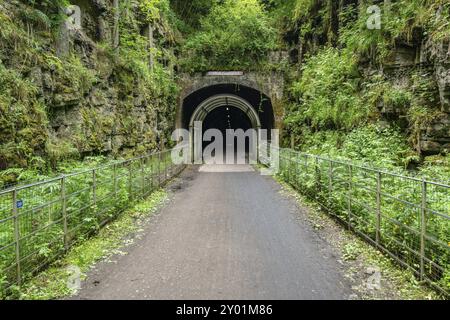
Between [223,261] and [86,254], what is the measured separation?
2.18m

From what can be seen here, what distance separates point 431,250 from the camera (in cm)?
428

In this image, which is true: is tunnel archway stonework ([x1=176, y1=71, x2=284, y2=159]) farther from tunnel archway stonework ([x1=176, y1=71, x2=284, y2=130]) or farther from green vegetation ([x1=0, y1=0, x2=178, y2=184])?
green vegetation ([x1=0, y1=0, x2=178, y2=184])

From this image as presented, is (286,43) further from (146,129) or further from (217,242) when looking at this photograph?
(217,242)

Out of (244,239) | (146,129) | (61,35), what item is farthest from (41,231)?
(146,129)

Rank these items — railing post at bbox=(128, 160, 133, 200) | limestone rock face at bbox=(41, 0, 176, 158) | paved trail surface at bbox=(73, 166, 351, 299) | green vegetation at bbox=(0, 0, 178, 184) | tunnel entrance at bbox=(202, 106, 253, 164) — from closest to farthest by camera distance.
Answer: paved trail surface at bbox=(73, 166, 351, 299) < green vegetation at bbox=(0, 0, 178, 184) < railing post at bbox=(128, 160, 133, 200) < limestone rock face at bbox=(41, 0, 176, 158) < tunnel entrance at bbox=(202, 106, 253, 164)

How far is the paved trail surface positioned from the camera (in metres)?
4.28

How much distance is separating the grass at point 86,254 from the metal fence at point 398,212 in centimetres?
425

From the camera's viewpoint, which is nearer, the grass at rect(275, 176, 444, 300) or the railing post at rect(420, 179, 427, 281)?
the grass at rect(275, 176, 444, 300)

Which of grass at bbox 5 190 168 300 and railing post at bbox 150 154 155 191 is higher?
railing post at bbox 150 154 155 191

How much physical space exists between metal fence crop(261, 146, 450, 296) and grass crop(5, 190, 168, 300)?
425 cm

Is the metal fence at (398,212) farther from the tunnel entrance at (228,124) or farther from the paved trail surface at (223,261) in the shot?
the tunnel entrance at (228,124)

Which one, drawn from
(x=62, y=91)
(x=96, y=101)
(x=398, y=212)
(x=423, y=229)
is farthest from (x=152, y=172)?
(x=423, y=229)

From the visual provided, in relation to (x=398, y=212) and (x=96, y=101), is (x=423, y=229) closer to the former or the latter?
(x=398, y=212)

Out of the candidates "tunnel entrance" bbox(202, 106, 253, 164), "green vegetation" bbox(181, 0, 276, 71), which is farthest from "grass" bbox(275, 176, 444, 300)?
"tunnel entrance" bbox(202, 106, 253, 164)
